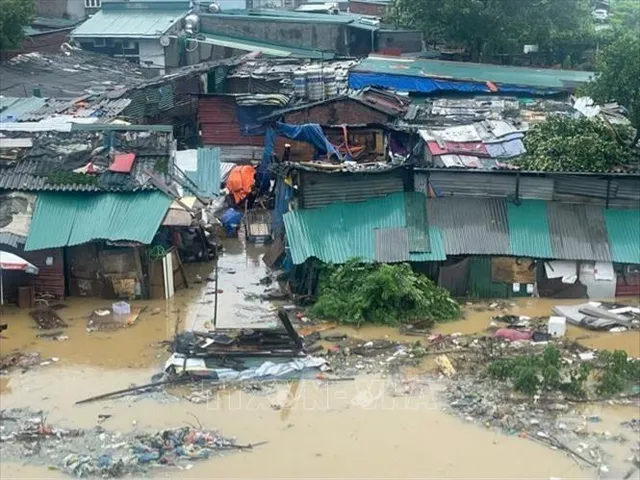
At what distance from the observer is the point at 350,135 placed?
1858cm

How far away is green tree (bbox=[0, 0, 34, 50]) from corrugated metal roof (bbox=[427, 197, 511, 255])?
54.5 ft

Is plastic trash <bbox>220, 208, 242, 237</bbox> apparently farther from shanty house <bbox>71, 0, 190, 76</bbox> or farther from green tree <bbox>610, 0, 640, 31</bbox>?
green tree <bbox>610, 0, 640, 31</bbox>

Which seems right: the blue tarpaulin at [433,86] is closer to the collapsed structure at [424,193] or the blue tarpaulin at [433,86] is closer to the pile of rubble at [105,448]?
the collapsed structure at [424,193]

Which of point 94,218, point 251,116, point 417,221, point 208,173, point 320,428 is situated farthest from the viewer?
point 251,116

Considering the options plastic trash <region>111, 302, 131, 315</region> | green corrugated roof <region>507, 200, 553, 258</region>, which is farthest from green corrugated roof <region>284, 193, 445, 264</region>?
plastic trash <region>111, 302, 131, 315</region>

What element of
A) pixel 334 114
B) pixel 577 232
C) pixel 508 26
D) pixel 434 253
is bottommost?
pixel 434 253

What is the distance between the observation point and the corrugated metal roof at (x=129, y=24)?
99.1 feet

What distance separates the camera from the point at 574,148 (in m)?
15.6

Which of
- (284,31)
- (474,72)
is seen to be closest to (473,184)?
(474,72)

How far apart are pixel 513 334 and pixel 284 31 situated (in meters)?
20.7

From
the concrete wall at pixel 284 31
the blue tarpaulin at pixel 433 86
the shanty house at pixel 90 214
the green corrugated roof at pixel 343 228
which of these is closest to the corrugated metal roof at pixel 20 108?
the shanty house at pixel 90 214

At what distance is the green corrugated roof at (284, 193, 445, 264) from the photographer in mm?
15000

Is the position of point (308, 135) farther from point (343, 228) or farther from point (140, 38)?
point (140, 38)

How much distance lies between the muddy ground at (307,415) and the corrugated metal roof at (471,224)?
135cm
